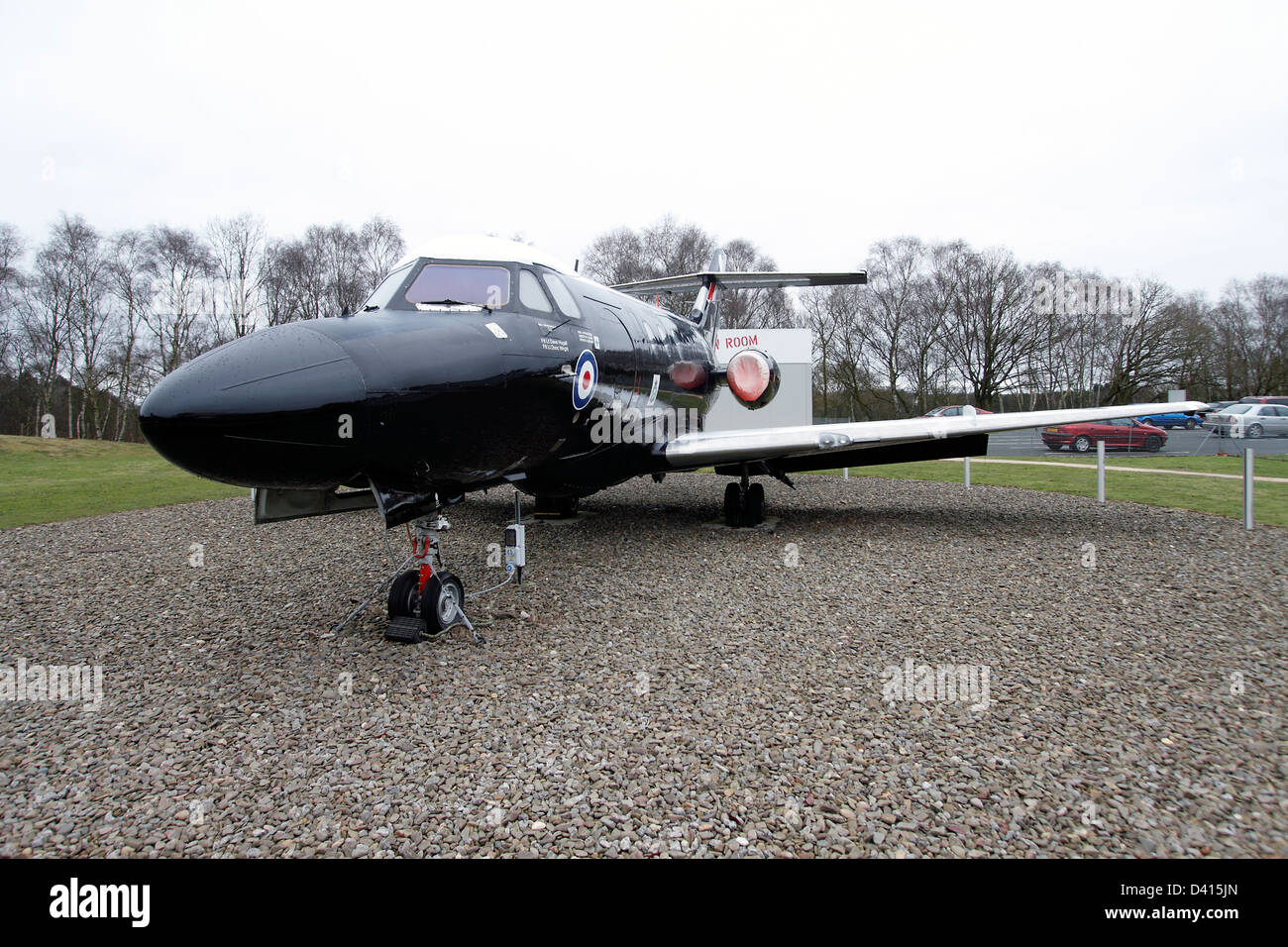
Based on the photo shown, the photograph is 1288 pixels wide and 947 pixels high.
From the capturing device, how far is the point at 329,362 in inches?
149

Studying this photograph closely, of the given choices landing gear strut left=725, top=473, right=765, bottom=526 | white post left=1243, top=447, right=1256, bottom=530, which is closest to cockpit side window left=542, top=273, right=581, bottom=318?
landing gear strut left=725, top=473, right=765, bottom=526

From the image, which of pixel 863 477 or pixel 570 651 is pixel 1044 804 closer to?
pixel 570 651

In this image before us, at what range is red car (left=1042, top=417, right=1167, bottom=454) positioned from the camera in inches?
997

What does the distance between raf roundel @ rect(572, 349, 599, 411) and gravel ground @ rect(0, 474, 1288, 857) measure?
192 cm

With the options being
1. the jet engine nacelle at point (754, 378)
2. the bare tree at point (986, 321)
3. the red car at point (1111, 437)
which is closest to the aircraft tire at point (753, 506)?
the jet engine nacelle at point (754, 378)

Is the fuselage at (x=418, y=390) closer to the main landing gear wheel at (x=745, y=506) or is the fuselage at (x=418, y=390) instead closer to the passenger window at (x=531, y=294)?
the passenger window at (x=531, y=294)

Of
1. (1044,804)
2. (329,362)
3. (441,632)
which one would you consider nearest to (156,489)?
(441,632)

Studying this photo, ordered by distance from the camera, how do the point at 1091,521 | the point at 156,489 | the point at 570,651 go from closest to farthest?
the point at 570,651 < the point at 1091,521 < the point at 156,489

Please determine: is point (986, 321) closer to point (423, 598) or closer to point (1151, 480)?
point (1151, 480)

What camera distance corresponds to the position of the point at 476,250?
18.8 ft

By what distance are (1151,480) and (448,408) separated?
16.0 m

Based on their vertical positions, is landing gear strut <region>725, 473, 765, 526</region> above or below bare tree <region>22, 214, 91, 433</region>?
below

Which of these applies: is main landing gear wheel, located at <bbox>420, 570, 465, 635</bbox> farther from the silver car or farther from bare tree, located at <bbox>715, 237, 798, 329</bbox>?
bare tree, located at <bbox>715, 237, 798, 329</bbox>
